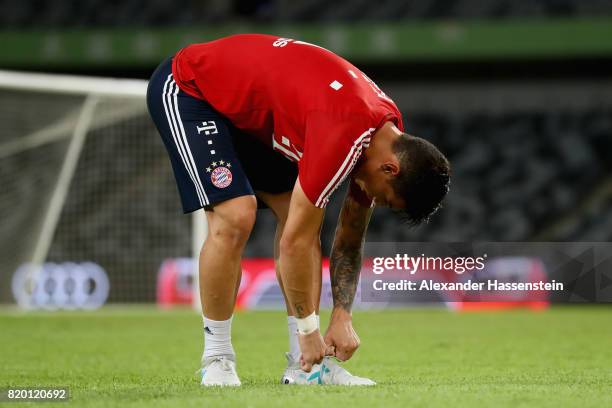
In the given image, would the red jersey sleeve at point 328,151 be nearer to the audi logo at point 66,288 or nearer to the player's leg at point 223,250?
the player's leg at point 223,250

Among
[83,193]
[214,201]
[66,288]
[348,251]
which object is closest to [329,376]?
[348,251]

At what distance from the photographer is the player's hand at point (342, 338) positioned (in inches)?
133

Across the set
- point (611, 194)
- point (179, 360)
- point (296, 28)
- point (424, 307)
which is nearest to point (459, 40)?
point (296, 28)

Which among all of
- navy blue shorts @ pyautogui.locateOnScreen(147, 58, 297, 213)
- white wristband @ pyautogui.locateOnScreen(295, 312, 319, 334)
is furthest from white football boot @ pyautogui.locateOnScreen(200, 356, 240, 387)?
navy blue shorts @ pyautogui.locateOnScreen(147, 58, 297, 213)

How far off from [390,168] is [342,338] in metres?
0.62

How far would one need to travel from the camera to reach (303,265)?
3129 mm

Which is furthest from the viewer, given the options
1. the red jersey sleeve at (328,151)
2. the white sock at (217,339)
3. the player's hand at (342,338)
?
the white sock at (217,339)

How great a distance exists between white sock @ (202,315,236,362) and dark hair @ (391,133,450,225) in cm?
79

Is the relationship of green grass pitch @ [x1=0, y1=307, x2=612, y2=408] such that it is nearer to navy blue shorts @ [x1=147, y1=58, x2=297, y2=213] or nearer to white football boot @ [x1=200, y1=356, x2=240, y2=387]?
white football boot @ [x1=200, y1=356, x2=240, y2=387]

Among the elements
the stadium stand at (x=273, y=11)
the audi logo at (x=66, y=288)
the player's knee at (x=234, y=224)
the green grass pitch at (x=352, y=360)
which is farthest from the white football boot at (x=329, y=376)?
the stadium stand at (x=273, y=11)

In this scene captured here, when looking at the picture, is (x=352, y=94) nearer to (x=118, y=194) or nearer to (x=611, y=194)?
(x=118, y=194)

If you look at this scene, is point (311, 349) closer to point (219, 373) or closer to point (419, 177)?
point (219, 373)

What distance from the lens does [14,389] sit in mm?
3521

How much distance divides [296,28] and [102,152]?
20.3 ft
